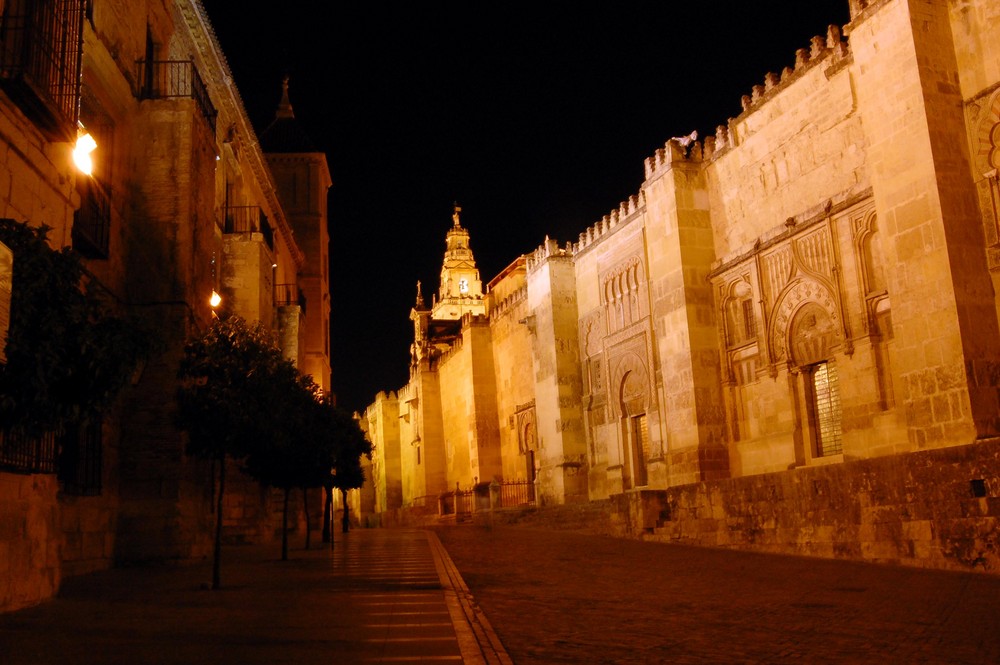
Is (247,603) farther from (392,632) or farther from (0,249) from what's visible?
(0,249)

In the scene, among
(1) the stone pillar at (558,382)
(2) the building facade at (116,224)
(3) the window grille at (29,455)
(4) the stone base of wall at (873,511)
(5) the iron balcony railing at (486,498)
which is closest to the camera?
(3) the window grille at (29,455)

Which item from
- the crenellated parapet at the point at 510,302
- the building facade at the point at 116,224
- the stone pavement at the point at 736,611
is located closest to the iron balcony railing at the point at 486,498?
the crenellated parapet at the point at 510,302

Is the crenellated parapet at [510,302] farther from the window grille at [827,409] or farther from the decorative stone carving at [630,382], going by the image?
the window grille at [827,409]

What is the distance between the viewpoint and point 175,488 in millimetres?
12188

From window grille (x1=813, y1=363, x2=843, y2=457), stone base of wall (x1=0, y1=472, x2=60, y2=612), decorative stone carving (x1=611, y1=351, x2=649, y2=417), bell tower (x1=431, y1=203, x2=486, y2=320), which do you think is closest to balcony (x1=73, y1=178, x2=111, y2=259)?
Answer: stone base of wall (x1=0, y1=472, x2=60, y2=612)

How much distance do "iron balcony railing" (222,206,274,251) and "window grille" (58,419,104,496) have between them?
421 inches

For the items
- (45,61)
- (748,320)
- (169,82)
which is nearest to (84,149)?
(45,61)

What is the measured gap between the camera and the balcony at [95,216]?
34.9 ft

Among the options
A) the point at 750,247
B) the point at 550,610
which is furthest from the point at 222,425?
the point at 750,247

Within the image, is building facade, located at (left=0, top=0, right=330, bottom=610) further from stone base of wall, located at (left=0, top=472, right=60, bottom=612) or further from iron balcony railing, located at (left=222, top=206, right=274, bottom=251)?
iron balcony railing, located at (left=222, top=206, right=274, bottom=251)

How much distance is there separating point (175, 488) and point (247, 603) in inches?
185

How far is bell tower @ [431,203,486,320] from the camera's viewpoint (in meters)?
77.4

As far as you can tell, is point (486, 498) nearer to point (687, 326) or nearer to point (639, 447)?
point (639, 447)

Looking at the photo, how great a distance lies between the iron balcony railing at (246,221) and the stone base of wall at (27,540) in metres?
14.5
